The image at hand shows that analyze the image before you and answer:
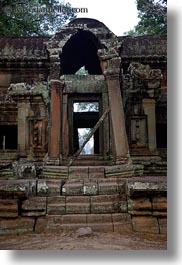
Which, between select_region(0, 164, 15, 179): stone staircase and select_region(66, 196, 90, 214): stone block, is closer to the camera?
select_region(66, 196, 90, 214): stone block

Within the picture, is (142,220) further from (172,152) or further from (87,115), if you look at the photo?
(87,115)

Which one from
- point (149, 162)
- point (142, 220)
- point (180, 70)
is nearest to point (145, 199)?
point (142, 220)

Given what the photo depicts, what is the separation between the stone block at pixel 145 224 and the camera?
394 cm

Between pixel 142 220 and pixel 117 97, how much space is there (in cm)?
237

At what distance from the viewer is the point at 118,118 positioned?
5664mm

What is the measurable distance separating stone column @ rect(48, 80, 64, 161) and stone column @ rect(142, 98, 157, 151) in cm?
168

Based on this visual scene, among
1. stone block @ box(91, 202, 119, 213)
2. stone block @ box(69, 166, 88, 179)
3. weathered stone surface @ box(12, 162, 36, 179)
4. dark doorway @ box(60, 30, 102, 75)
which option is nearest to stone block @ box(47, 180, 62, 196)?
stone block @ box(91, 202, 119, 213)

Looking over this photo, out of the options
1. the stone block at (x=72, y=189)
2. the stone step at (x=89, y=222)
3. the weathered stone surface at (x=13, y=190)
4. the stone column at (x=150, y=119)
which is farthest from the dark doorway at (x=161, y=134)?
the weathered stone surface at (x=13, y=190)

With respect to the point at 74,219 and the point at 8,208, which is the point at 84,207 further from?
the point at 8,208

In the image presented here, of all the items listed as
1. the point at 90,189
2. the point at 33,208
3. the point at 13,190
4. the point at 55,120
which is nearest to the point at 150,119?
the point at 55,120

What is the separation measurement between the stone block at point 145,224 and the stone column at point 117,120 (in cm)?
150

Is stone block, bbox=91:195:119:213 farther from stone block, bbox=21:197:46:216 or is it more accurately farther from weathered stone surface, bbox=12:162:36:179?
weathered stone surface, bbox=12:162:36:179

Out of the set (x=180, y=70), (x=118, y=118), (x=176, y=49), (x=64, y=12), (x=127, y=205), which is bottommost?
(x=127, y=205)

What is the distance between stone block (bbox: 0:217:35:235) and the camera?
156 inches
